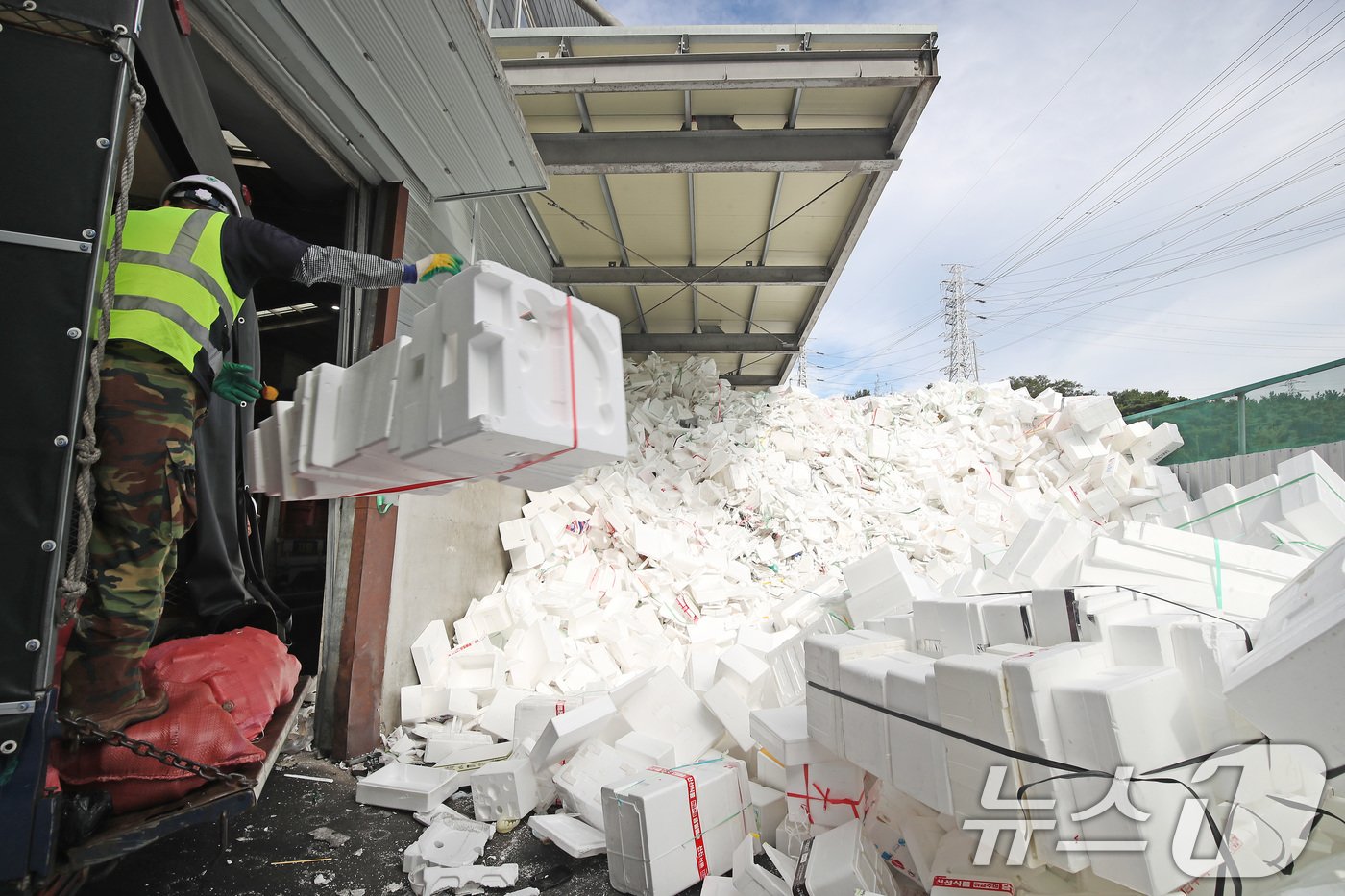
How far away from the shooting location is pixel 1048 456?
941cm

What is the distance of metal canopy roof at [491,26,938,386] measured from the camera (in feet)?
16.3

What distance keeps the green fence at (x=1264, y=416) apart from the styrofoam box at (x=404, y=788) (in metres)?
8.61

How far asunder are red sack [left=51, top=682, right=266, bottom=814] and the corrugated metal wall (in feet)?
29.1

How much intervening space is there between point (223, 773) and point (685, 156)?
5.52 metres

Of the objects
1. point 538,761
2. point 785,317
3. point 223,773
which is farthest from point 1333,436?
point 223,773

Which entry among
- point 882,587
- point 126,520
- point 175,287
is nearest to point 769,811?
point 882,587

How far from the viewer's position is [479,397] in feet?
6.10

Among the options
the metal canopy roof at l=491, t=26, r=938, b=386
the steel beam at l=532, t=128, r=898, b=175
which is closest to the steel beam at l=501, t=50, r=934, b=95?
the metal canopy roof at l=491, t=26, r=938, b=386

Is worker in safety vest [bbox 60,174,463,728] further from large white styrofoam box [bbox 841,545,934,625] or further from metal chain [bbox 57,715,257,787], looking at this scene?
large white styrofoam box [bbox 841,545,934,625]

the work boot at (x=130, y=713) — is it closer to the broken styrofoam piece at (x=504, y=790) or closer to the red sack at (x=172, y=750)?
the red sack at (x=172, y=750)

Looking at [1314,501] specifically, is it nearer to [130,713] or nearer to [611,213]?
[611,213]

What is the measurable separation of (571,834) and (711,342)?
29.4ft

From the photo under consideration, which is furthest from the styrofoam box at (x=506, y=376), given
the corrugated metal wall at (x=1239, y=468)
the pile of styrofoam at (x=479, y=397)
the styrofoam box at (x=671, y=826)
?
the corrugated metal wall at (x=1239, y=468)

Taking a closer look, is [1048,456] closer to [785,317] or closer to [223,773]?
[785,317]
